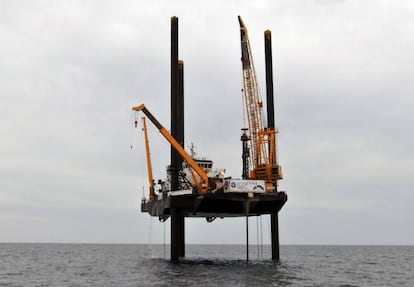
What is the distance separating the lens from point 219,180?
62781 mm

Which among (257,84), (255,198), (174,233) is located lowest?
(174,233)

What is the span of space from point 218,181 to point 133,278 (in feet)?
55.0

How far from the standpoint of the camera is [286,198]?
207ft

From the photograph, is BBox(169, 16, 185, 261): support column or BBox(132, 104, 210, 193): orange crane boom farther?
BBox(169, 16, 185, 261): support column

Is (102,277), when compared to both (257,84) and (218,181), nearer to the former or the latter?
(218,181)

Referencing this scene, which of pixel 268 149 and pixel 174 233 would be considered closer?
pixel 174 233

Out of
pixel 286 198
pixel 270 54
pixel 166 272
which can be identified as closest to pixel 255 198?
pixel 286 198

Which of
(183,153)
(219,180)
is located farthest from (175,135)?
(219,180)

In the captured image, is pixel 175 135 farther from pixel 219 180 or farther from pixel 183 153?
pixel 219 180

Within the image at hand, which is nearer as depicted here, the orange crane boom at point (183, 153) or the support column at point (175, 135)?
the orange crane boom at point (183, 153)

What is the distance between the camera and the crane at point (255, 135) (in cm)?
6800

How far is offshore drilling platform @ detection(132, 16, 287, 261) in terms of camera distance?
197 ft

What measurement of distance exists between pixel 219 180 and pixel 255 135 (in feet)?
46.4

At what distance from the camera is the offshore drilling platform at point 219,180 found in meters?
60.2
